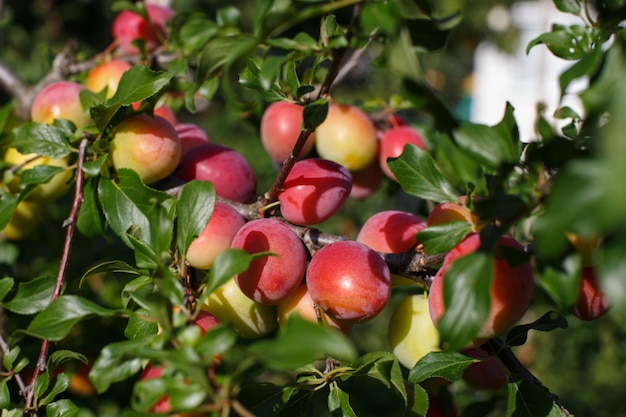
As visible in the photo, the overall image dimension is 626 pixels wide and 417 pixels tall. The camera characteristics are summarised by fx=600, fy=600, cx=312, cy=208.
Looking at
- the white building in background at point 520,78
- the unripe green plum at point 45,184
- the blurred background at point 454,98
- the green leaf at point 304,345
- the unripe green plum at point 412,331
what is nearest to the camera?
the green leaf at point 304,345

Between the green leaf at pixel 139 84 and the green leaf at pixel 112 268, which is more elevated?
the green leaf at pixel 139 84

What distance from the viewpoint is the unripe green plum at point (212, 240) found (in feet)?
2.00

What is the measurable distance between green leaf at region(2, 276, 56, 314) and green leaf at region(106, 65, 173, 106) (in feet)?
0.71

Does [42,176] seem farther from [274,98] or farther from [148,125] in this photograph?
[274,98]

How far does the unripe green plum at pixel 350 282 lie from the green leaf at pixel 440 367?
0.07 m

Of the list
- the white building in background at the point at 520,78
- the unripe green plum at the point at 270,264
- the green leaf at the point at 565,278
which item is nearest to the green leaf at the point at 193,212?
the unripe green plum at the point at 270,264

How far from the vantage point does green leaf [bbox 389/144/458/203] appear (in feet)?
1.80

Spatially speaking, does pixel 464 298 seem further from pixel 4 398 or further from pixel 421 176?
pixel 4 398

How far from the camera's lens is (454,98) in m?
6.97

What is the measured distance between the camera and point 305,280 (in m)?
0.64

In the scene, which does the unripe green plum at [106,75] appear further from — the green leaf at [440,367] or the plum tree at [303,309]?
the green leaf at [440,367]

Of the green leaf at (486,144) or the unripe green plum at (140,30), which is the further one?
the unripe green plum at (140,30)

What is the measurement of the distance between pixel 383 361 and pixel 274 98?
0.25m

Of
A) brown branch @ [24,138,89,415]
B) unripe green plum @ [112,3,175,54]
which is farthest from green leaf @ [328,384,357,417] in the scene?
unripe green plum @ [112,3,175,54]
